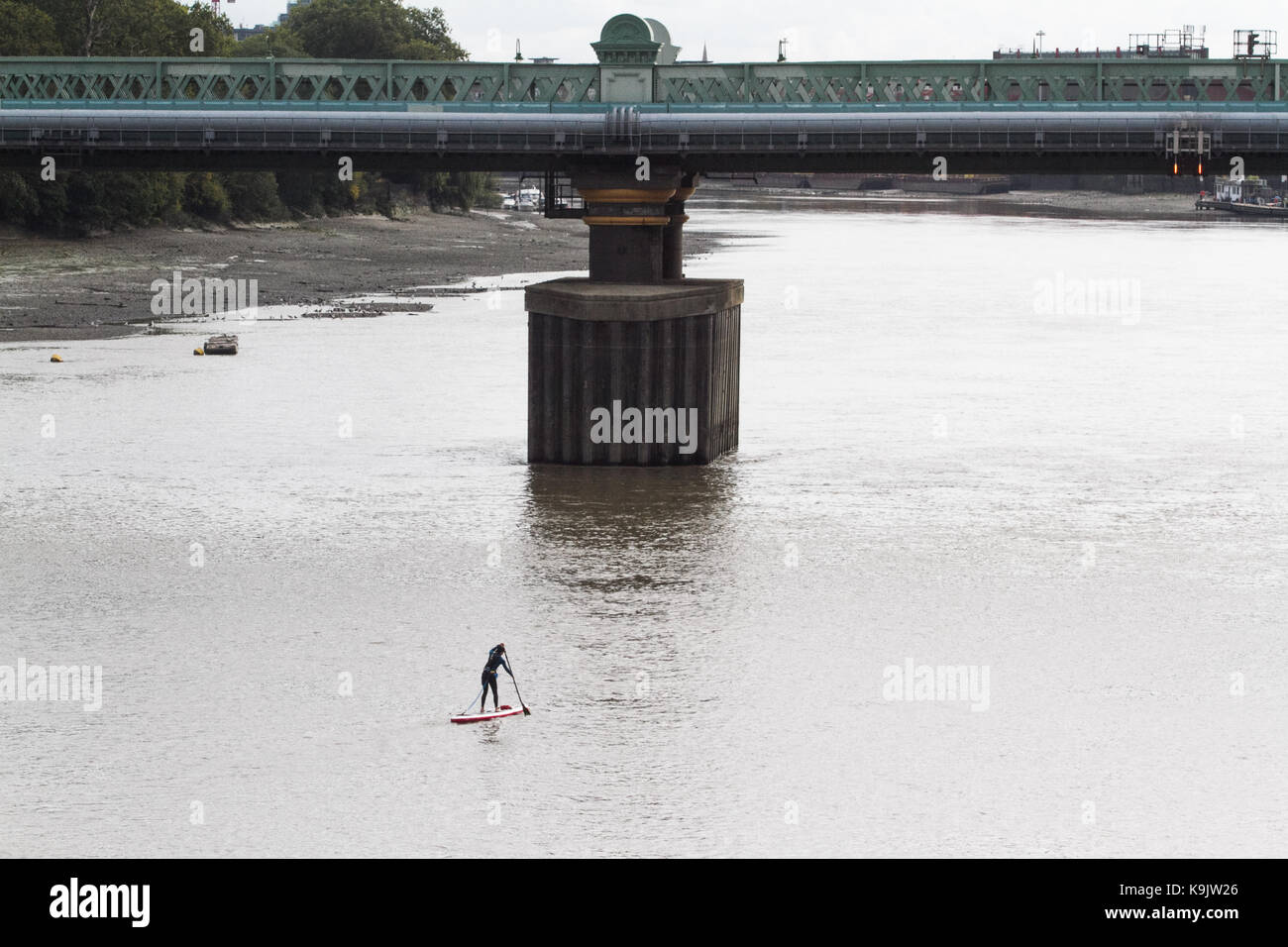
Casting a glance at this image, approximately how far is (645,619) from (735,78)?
21.7 metres

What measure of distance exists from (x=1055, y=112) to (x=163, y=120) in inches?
941

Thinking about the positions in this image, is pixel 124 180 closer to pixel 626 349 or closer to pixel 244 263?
pixel 244 263

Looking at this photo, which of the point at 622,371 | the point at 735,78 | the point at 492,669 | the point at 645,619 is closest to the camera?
the point at 492,669

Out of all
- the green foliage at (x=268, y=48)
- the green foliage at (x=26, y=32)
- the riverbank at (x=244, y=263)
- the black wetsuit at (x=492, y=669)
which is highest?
the green foliage at (x=268, y=48)

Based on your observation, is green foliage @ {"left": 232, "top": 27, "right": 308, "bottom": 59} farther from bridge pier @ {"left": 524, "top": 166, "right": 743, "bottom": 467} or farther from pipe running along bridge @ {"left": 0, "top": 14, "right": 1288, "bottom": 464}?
bridge pier @ {"left": 524, "top": 166, "right": 743, "bottom": 467}

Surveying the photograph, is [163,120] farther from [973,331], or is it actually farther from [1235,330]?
[1235,330]

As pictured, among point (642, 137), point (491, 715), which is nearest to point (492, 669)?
point (491, 715)

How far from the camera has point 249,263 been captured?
11969 cm

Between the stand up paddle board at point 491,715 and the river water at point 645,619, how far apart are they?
38 cm

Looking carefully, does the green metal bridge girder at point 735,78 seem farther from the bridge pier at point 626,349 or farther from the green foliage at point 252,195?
the green foliage at point 252,195

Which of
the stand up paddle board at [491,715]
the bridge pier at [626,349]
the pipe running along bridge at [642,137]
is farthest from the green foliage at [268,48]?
the stand up paddle board at [491,715]

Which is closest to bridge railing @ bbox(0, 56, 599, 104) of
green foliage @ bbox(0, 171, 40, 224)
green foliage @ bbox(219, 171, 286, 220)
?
green foliage @ bbox(0, 171, 40, 224)

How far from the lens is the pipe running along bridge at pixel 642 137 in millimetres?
51312
